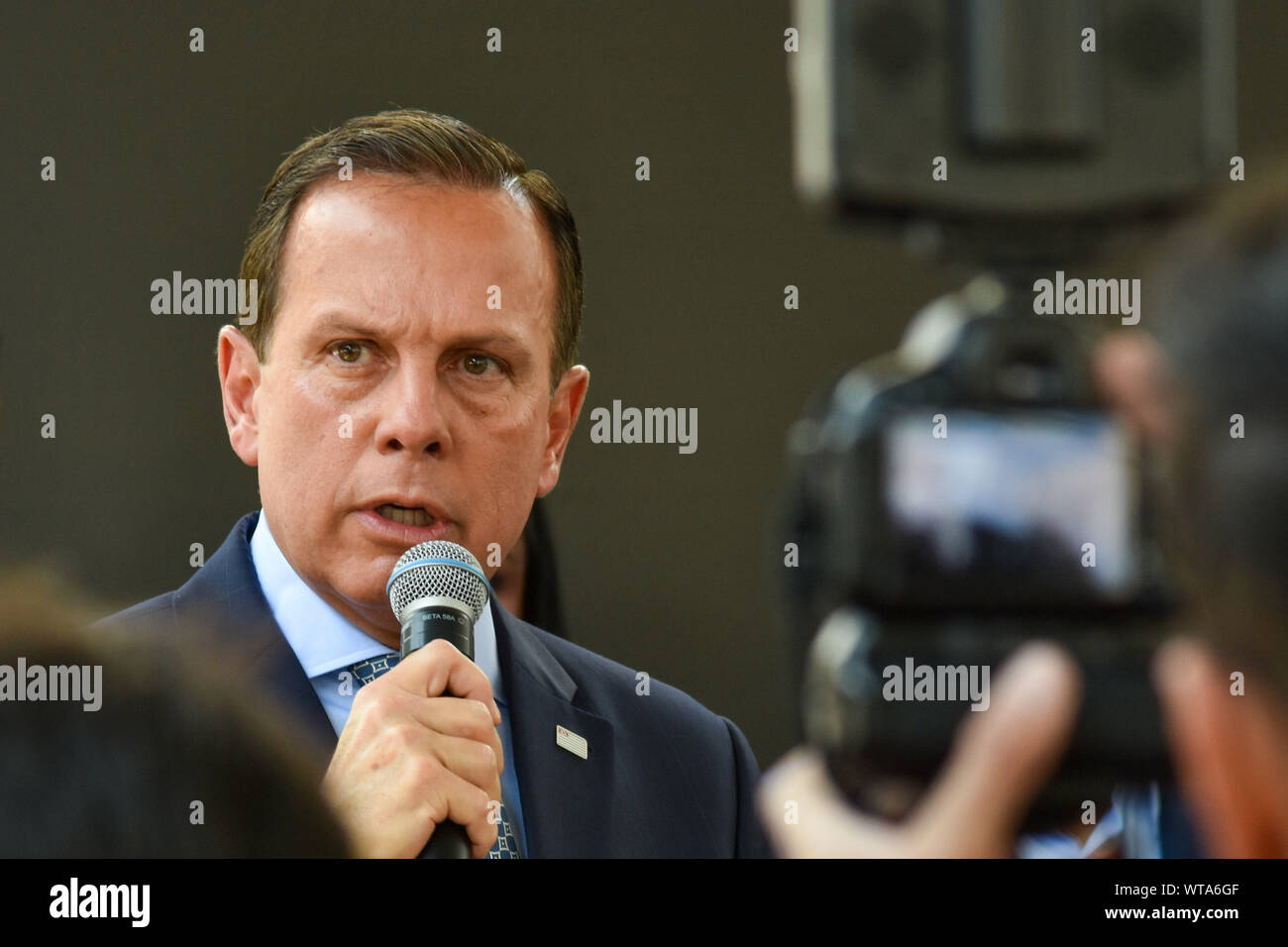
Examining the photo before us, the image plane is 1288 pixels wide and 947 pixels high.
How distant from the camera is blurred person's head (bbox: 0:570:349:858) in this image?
2.78 ft

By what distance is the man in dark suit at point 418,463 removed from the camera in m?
2.35

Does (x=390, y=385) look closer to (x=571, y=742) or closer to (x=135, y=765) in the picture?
(x=571, y=742)

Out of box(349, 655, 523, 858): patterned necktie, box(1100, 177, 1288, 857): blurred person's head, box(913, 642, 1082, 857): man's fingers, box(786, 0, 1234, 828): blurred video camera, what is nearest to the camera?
box(913, 642, 1082, 857): man's fingers

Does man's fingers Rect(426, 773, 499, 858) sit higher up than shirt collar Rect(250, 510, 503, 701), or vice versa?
shirt collar Rect(250, 510, 503, 701)

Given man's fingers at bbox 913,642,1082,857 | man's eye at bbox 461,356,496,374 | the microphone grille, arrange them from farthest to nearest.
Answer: man's eye at bbox 461,356,496,374
the microphone grille
man's fingers at bbox 913,642,1082,857

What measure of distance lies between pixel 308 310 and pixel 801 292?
2.45 ft

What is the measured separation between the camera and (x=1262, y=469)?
1.56m

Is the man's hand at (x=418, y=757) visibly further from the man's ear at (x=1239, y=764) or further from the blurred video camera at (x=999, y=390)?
the man's ear at (x=1239, y=764)

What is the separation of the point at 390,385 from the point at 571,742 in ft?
1.89

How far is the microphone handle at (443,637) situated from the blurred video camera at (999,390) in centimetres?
45
